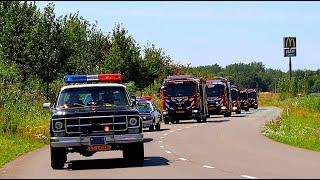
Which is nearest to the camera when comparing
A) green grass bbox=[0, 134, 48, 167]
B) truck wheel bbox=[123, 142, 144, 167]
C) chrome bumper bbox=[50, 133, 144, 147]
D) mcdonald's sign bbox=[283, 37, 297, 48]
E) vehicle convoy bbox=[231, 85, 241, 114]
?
chrome bumper bbox=[50, 133, 144, 147]

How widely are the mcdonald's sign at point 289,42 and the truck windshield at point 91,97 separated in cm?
7300

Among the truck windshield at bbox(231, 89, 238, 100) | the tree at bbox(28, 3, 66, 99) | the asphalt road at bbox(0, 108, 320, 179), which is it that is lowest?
the asphalt road at bbox(0, 108, 320, 179)

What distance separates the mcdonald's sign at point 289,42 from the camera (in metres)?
90.2

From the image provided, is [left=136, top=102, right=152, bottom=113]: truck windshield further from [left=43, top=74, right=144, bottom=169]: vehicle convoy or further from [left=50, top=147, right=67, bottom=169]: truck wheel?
[left=50, top=147, right=67, bottom=169]: truck wheel

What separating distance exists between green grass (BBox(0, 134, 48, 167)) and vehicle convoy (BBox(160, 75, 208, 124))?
1796 cm

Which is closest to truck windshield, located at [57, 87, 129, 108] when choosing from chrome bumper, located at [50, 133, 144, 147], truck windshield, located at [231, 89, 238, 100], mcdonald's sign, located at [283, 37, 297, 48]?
chrome bumper, located at [50, 133, 144, 147]

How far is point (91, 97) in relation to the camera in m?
19.3

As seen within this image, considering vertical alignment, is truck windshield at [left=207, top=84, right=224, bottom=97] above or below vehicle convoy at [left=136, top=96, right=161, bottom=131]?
above

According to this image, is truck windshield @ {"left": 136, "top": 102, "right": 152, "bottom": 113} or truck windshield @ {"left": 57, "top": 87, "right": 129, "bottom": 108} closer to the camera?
truck windshield @ {"left": 57, "top": 87, "right": 129, "bottom": 108}

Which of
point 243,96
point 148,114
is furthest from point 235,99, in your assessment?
point 148,114

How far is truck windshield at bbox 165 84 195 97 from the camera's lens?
48.9 metres

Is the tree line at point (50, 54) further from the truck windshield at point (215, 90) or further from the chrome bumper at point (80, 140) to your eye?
the chrome bumper at point (80, 140)

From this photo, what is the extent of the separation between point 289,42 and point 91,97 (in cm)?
7389

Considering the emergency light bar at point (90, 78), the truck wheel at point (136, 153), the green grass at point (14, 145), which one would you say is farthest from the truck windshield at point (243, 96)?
the truck wheel at point (136, 153)
